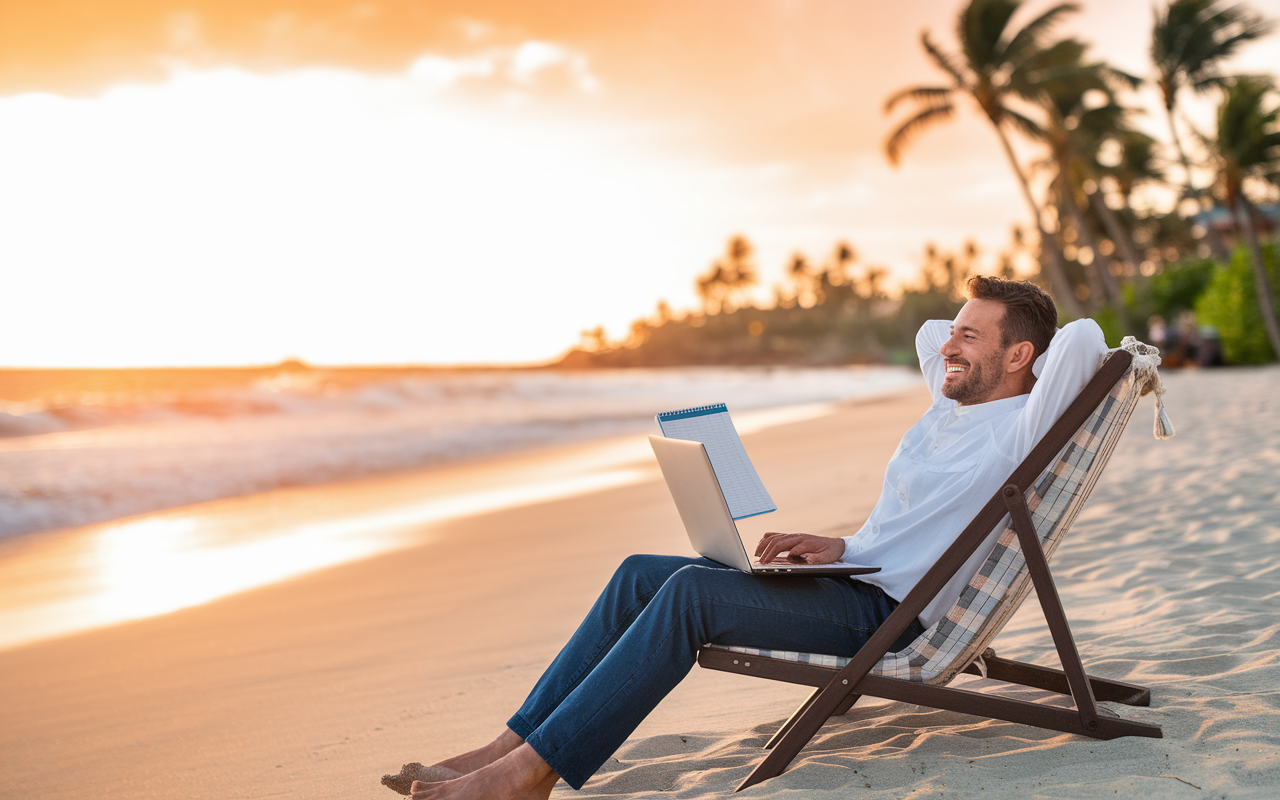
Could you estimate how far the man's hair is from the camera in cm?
244

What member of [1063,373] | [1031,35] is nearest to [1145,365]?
[1063,373]

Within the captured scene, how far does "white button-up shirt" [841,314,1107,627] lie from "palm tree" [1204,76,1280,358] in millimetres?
18138

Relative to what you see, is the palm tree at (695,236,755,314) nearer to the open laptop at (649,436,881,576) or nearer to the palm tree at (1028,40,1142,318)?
the palm tree at (1028,40,1142,318)

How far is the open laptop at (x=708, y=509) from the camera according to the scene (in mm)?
2209

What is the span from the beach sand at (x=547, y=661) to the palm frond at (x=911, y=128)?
20.8 metres

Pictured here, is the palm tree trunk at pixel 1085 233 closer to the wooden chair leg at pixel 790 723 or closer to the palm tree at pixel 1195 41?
the palm tree at pixel 1195 41

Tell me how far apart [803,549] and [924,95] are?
25527 millimetres

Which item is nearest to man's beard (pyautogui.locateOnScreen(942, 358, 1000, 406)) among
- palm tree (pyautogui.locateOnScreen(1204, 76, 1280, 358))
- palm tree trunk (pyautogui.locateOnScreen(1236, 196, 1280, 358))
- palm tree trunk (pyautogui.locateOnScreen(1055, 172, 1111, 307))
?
palm tree (pyautogui.locateOnScreen(1204, 76, 1280, 358))

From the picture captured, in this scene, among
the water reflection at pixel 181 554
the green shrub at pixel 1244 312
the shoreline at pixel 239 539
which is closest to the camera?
the water reflection at pixel 181 554

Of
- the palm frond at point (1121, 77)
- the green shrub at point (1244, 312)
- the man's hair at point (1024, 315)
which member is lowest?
the green shrub at point (1244, 312)

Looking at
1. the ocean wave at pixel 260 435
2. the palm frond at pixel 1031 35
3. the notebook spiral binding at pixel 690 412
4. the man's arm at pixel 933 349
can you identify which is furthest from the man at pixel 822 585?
the palm frond at pixel 1031 35

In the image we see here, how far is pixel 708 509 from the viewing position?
2.34 m

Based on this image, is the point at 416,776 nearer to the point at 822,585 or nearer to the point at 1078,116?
the point at 822,585

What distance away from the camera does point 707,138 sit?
15.7m
